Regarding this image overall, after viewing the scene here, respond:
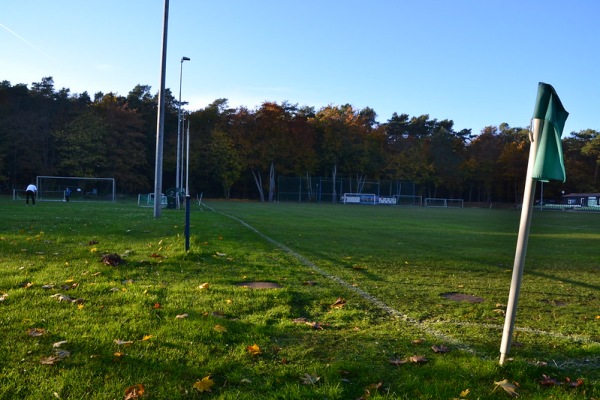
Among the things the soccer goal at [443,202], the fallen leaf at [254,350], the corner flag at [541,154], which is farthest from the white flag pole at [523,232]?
the soccer goal at [443,202]

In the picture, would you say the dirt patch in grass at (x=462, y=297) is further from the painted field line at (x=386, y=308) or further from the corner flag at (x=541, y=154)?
the corner flag at (x=541, y=154)

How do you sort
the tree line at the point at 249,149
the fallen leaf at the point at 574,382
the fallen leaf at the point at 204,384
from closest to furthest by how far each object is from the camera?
the fallen leaf at the point at 204,384
the fallen leaf at the point at 574,382
the tree line at the point at 249,149

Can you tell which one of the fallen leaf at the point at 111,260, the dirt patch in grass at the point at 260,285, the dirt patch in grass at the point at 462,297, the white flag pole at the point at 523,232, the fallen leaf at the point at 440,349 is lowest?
the dirt patch in grass at the point at 462,297

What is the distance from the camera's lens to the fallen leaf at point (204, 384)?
3412 millimetres

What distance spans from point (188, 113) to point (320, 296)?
74.0m

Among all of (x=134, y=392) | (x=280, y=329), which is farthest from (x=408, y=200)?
(x=134, y=392)

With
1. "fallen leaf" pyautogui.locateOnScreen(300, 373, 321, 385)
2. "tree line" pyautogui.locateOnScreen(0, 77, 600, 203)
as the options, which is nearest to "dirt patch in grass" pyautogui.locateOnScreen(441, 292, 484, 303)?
"fallen leaf" pyautogui.locateOnScreen(300, 373, 321, 385)

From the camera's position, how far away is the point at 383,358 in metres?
4.09

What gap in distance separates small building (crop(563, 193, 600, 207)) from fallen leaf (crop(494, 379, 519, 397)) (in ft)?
268

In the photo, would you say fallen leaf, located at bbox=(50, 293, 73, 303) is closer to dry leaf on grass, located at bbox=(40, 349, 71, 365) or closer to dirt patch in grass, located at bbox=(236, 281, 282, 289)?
dry leaf on grass, located at bbox=(40, 349, 71, 365)

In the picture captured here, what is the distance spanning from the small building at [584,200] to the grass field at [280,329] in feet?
248

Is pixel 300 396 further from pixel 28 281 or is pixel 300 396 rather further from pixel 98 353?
pixel 28 281

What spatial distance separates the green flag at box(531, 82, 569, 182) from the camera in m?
3.66

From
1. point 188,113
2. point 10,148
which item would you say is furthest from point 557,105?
point 188,113
